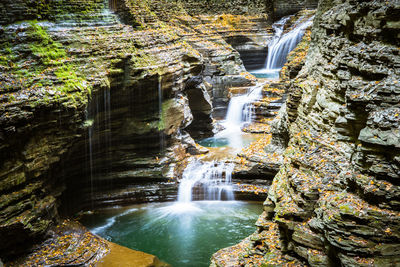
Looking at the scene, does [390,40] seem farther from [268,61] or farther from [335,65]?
[268,61]

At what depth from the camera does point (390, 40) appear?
6.92 metres

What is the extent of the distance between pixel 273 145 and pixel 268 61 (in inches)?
599

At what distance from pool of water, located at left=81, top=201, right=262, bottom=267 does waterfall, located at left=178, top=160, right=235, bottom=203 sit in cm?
34

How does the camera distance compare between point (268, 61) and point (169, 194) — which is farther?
point (268, 61)

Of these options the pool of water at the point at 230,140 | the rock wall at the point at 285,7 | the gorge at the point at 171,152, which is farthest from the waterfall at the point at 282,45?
the gorge at the point at 171,152

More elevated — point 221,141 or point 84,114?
point 84,114

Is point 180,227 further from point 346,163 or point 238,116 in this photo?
point 238,116

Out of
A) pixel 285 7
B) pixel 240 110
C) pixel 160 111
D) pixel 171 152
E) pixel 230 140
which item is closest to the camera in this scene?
pixel 160 111

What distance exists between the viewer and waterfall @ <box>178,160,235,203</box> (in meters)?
14.5

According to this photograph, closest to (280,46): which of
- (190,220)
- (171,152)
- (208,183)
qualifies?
(171,152)

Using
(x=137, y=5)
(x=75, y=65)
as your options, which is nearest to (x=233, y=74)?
(x=137, y=5)

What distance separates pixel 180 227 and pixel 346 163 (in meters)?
7.05

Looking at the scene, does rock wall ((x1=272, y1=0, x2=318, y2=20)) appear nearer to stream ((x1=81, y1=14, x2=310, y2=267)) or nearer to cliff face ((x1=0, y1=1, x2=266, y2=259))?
cliff face ((x1=0, y1=1, x2=266, y2=259))

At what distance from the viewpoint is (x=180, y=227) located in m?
12.7
